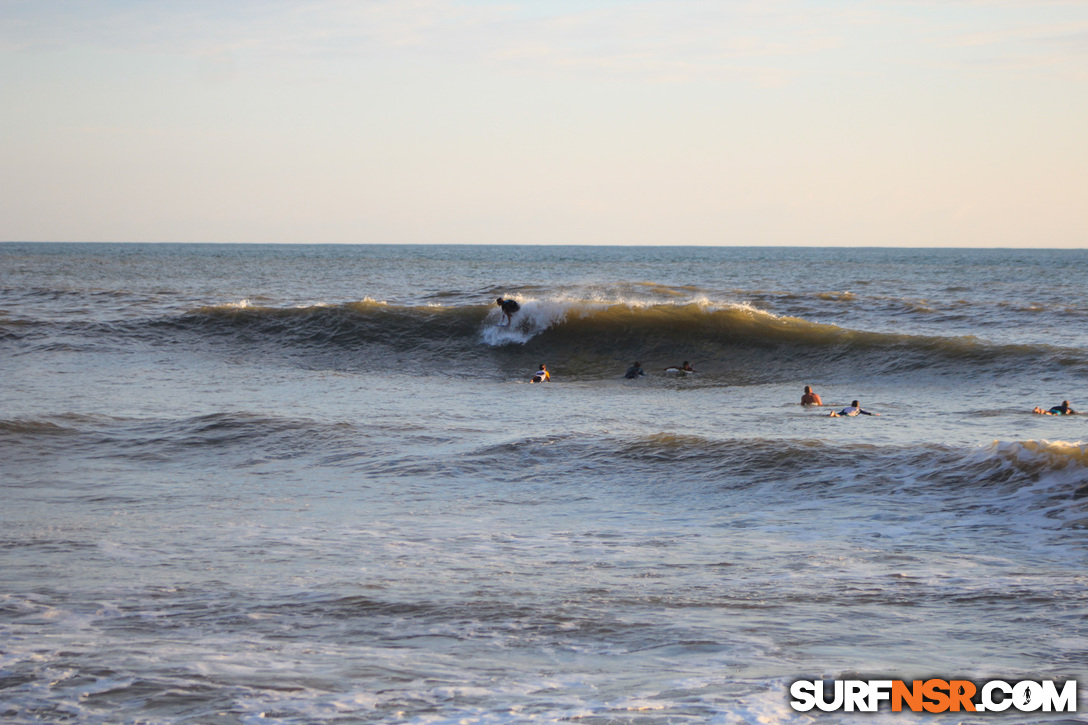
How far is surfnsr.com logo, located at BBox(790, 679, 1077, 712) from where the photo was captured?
453 centimetres

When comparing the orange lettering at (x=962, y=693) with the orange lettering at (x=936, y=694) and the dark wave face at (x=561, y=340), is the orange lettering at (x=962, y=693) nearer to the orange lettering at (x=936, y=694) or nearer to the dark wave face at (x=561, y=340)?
the orange lettering at (x=936, y=694)

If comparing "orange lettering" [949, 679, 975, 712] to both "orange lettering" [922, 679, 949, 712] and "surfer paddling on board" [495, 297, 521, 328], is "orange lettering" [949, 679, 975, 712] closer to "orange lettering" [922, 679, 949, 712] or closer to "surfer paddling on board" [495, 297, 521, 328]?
"orange lettering" [922, 679, 949, 712]

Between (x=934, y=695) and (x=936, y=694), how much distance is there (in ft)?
0.06

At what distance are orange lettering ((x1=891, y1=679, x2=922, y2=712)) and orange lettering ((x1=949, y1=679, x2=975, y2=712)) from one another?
152mm

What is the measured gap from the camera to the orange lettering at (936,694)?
14.9 feet

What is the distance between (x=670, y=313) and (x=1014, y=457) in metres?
17.0

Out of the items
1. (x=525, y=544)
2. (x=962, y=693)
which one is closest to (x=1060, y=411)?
(x=525, y=544)

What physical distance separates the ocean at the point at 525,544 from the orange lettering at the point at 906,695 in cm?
9

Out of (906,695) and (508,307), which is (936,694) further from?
(508,307)

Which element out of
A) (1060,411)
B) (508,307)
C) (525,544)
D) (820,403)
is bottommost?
(525,544)

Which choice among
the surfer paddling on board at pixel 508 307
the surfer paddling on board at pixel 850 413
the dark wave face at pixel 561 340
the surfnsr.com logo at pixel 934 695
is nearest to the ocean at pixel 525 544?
the surfnsr.com logo at pixel 934 695

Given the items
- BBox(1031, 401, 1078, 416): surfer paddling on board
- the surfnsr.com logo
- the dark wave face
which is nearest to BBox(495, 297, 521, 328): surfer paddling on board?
the dark wave face

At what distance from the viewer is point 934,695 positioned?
4.65m

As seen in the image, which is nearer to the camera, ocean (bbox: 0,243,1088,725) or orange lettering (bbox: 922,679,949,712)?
orange lettering (bbox: 922,679,949,712)
